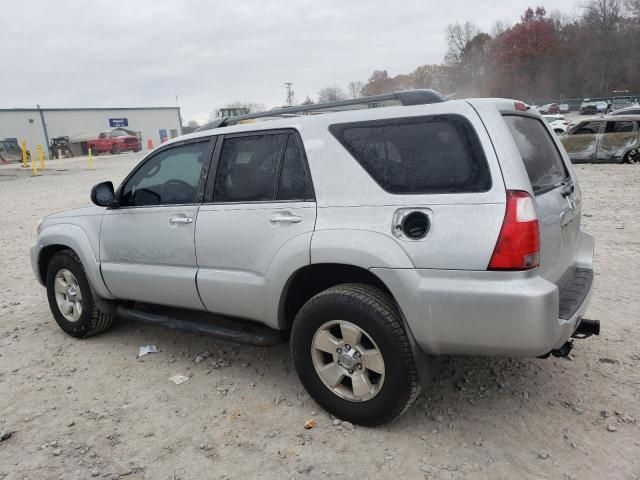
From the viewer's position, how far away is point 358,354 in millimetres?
2926

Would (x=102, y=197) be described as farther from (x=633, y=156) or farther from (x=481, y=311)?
(x=633, y=156)

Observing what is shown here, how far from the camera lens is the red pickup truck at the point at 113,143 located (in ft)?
131

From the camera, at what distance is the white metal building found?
47.8 metres

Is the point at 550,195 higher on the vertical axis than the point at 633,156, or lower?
higher

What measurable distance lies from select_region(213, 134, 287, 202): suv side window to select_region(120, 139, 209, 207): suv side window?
0.73 feet

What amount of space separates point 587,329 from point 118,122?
58.7m

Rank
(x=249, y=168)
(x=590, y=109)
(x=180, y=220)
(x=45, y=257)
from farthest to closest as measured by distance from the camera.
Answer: (x=590, y=109) < (x=45, y=257) < (x=180, y=220) < (x=249, y=168)

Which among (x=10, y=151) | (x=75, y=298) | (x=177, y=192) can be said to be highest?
(x=10, y=151)

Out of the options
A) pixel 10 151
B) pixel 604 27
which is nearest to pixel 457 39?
pixel 604 27

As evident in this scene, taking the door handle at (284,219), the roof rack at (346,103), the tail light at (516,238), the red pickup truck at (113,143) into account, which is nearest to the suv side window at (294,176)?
the door handle at (284,219)

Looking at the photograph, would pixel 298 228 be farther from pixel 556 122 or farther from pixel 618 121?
pixel 556 122

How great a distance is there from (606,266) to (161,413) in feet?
16.4

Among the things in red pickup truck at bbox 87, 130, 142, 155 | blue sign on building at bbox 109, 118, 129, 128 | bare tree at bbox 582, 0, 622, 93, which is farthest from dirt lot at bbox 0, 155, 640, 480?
bare tree at bbox 582, 0, 622, 93

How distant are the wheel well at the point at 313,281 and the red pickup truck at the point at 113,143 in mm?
40172
